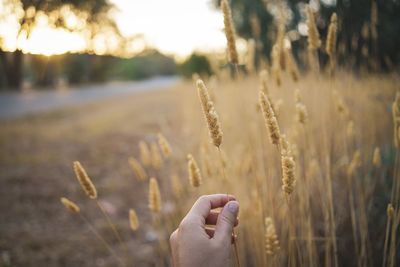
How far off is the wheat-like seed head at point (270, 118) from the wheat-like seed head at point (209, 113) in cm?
13

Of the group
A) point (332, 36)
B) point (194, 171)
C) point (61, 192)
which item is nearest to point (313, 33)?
point (332, 36)

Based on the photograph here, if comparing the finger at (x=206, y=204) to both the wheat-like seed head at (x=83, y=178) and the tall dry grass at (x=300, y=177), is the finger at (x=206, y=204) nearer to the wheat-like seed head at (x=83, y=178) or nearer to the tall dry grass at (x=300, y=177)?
the tall dry grass at (x=300, y=177)

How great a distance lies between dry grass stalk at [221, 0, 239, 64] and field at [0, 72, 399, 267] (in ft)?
0.57

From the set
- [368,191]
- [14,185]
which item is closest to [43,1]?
[14,185]

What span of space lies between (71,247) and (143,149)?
130cm

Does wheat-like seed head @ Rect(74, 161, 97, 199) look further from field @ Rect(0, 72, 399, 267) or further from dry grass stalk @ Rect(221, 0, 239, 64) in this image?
dry grass stalk @ Rect(221, 0, 239, 64)

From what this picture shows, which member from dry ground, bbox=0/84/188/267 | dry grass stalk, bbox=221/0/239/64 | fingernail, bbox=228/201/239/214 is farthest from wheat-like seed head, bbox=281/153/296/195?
dry ground, bbox=0/84/188/267

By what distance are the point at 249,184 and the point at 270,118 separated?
1334 millimetres

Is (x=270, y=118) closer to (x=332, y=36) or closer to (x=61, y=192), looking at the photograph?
(x=332, y=36)

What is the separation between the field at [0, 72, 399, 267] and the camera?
1390 mm

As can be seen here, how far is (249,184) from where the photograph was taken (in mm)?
2031

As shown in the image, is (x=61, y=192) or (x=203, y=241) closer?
(x=203, y=241)

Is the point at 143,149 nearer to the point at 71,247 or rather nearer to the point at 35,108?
the point at 71,247

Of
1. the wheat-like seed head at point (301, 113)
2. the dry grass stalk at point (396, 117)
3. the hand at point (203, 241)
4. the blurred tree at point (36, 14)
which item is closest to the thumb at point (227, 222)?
the hand at point (203, 241)
